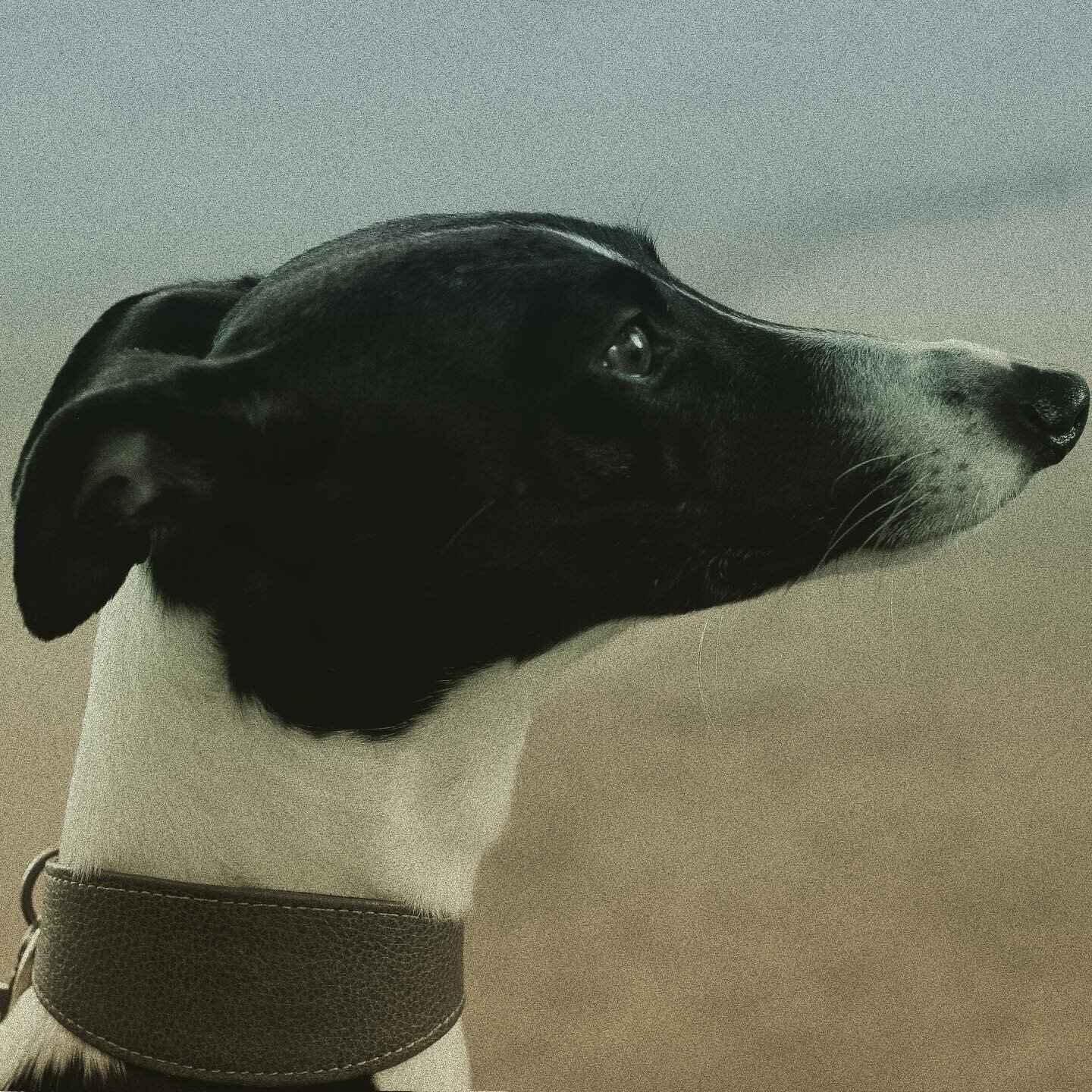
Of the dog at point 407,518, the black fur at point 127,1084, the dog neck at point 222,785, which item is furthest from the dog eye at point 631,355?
the black fur at point 127,1084

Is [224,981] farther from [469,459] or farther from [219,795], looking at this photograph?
[469,459]

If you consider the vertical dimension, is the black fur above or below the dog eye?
below

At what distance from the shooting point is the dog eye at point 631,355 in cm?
102

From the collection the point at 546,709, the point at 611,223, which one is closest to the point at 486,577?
the point at 611,223

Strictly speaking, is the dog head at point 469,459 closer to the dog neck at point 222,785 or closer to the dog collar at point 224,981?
the dog neck at point 222,785

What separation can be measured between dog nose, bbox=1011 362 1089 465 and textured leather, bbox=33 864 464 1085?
2.03 ft

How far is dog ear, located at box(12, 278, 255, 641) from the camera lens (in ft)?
2.89

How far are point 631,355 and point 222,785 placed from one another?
429mm

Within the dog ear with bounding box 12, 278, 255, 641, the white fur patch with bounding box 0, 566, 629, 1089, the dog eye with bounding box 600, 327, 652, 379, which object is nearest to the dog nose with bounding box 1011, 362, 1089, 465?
the dog eye with bounding box 600, 327, 652, 379

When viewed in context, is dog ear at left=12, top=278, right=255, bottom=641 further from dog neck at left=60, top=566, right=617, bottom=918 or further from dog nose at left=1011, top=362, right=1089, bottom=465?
dog nose at left=1011, top=362, right=1089, bottom=465

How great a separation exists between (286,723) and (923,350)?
59 cm

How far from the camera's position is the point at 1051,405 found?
3.50ft

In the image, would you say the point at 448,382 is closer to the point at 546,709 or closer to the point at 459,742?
the point at 459,742

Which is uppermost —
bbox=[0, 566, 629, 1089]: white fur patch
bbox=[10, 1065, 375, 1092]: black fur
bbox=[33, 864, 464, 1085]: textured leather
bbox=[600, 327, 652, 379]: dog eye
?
bbox=[600, 327, 652, 379]: dog eye
